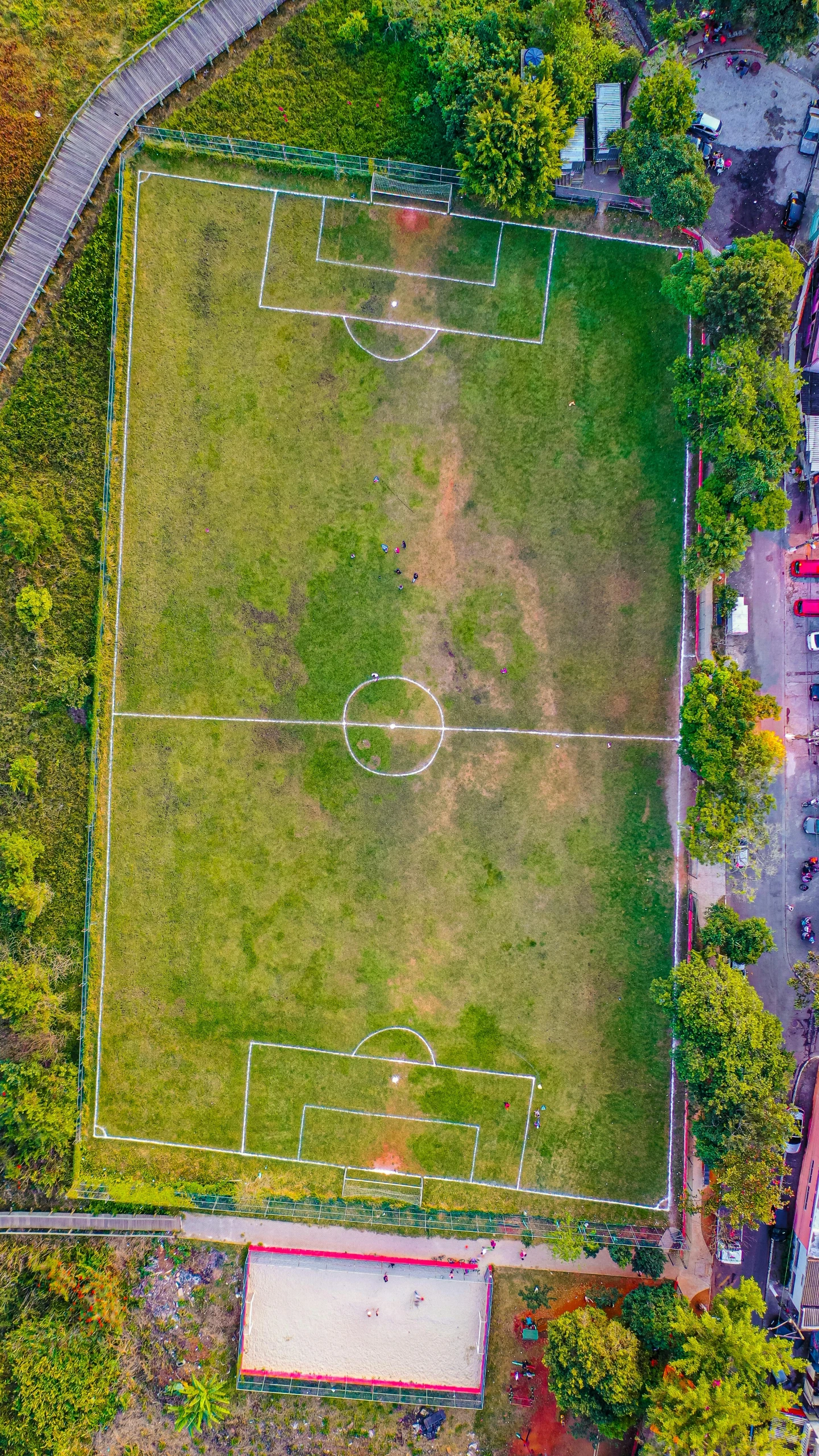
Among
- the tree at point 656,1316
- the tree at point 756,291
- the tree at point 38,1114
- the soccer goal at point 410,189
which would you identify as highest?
the soccer goal at point 410,189

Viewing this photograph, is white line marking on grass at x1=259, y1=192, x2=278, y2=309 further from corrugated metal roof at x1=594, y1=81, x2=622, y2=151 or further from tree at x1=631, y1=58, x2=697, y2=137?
tree at x1=631, y1=58, x2=697, y2=137

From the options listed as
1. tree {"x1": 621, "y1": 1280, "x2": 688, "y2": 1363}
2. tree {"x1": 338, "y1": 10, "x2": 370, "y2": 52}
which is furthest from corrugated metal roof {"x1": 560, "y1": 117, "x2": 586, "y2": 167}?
tree {"x1": 621, "y1": 1280, "x2": 688, "y2": 1363}

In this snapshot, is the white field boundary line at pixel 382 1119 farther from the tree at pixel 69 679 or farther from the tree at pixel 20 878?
the tree at pixel 69 679

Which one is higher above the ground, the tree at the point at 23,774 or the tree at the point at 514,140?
the tree at the point at 514,140

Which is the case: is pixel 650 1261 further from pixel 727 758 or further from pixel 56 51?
pixel 56 51

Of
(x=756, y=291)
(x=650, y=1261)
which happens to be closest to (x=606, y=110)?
(x=756, y=291)

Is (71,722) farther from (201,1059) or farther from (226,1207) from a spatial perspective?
(226,1207)

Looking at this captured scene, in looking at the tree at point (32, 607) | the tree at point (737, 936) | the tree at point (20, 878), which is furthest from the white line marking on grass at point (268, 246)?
the tree at point (737, 936)
